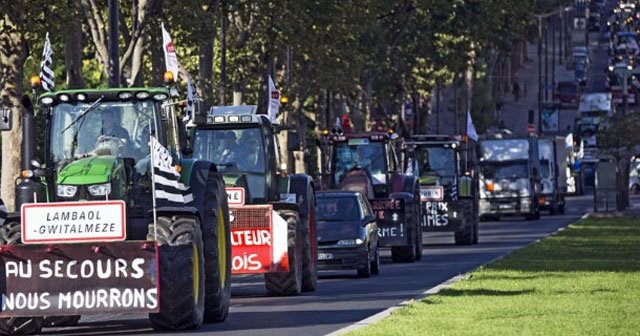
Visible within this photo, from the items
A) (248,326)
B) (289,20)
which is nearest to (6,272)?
(248,326)

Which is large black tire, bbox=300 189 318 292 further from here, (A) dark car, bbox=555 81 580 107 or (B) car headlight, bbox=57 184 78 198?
(A) dark car, bbox=555 81 580 107

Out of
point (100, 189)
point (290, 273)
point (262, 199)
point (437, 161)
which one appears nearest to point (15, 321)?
point (100, 189)

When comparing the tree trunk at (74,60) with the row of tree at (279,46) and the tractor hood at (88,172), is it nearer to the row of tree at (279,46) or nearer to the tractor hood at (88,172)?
the row of tree at (279,46)

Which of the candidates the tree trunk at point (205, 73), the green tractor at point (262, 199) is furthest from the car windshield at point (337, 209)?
the tree trunk at point (205, 73)

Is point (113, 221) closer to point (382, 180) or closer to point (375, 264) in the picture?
point (375, 264)

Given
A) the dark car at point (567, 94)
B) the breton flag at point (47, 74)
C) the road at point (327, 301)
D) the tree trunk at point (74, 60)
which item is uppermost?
the dark car at point (567, 94)

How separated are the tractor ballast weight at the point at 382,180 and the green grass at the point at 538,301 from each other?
237 cm

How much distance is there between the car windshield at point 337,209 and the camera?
34.9 meters

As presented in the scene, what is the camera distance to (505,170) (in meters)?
71.9

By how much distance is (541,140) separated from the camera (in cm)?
7750

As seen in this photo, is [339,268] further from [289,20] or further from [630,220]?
[630,220]

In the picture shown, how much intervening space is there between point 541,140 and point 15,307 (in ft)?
191

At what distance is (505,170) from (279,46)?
13787 millimetres

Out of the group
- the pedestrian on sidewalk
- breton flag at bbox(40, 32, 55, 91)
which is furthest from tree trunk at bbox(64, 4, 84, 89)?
the pedestrian on sidewalk
